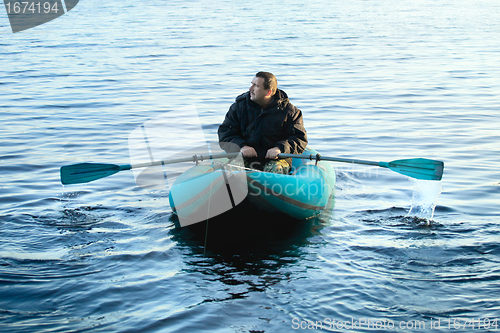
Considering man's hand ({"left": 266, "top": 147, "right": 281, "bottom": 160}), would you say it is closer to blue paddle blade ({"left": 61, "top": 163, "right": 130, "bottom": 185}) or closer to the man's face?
the man's face

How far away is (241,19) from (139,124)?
17.7m

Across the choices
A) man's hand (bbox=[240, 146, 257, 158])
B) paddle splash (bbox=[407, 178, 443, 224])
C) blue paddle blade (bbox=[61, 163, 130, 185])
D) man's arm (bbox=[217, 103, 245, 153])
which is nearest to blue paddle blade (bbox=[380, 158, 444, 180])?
paddle splash (bbox=[407, 178, 443, 224])

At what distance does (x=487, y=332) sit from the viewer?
3.12 m

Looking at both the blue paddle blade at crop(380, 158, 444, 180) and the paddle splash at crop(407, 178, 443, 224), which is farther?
the paddle splash at crop(407, 178, 443, 224)

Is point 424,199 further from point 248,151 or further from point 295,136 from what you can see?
point 248,151

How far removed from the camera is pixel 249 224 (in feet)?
15.3

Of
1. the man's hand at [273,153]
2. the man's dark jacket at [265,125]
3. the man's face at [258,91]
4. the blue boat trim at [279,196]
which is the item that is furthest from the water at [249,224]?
the man's face at [258,91]

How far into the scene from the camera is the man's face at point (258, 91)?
5.07m

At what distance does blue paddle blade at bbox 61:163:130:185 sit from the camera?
4.84m

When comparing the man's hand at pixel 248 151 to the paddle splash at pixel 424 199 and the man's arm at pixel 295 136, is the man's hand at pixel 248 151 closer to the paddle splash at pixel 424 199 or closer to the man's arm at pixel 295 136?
the man's arm at pixel 295 136

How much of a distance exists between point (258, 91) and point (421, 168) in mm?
1682

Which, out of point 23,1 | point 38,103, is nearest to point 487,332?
point 38,103

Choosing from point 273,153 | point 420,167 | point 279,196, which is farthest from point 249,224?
point 420,167

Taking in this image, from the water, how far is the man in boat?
74cm
